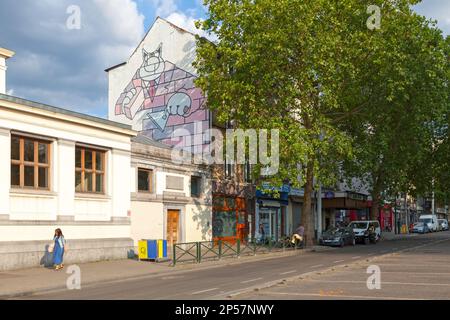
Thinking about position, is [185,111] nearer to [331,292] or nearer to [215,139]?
[215,139]

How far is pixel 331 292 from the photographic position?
1260 centimetres

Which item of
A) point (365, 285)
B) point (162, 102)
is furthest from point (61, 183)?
point (162, 102)

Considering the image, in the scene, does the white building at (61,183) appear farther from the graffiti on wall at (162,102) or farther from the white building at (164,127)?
the graffiti on wall at (162,102)

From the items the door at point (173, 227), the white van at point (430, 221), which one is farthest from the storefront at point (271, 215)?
the white van at point (430, 221)

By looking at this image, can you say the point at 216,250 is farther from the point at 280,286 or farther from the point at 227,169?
the point at 280,286

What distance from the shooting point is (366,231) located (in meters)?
40.0

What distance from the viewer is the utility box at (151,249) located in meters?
23.1

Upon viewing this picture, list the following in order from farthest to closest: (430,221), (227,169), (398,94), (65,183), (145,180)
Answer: (430,221), (227,169), (398,94), (145,180), (65,183)

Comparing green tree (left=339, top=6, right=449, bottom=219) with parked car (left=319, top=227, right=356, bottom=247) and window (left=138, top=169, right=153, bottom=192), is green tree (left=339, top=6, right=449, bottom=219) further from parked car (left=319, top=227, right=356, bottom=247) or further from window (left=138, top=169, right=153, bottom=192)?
window (left=138, top=169, right=153, bottom=192)

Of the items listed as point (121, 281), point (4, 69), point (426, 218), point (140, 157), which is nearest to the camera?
point (121, 281)

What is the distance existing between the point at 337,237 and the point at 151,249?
16.8 m

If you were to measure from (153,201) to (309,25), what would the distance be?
12115 millimetres

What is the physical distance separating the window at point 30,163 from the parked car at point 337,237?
20.2 metres

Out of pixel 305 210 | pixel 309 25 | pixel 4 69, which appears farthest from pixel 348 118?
pixel 4 69
